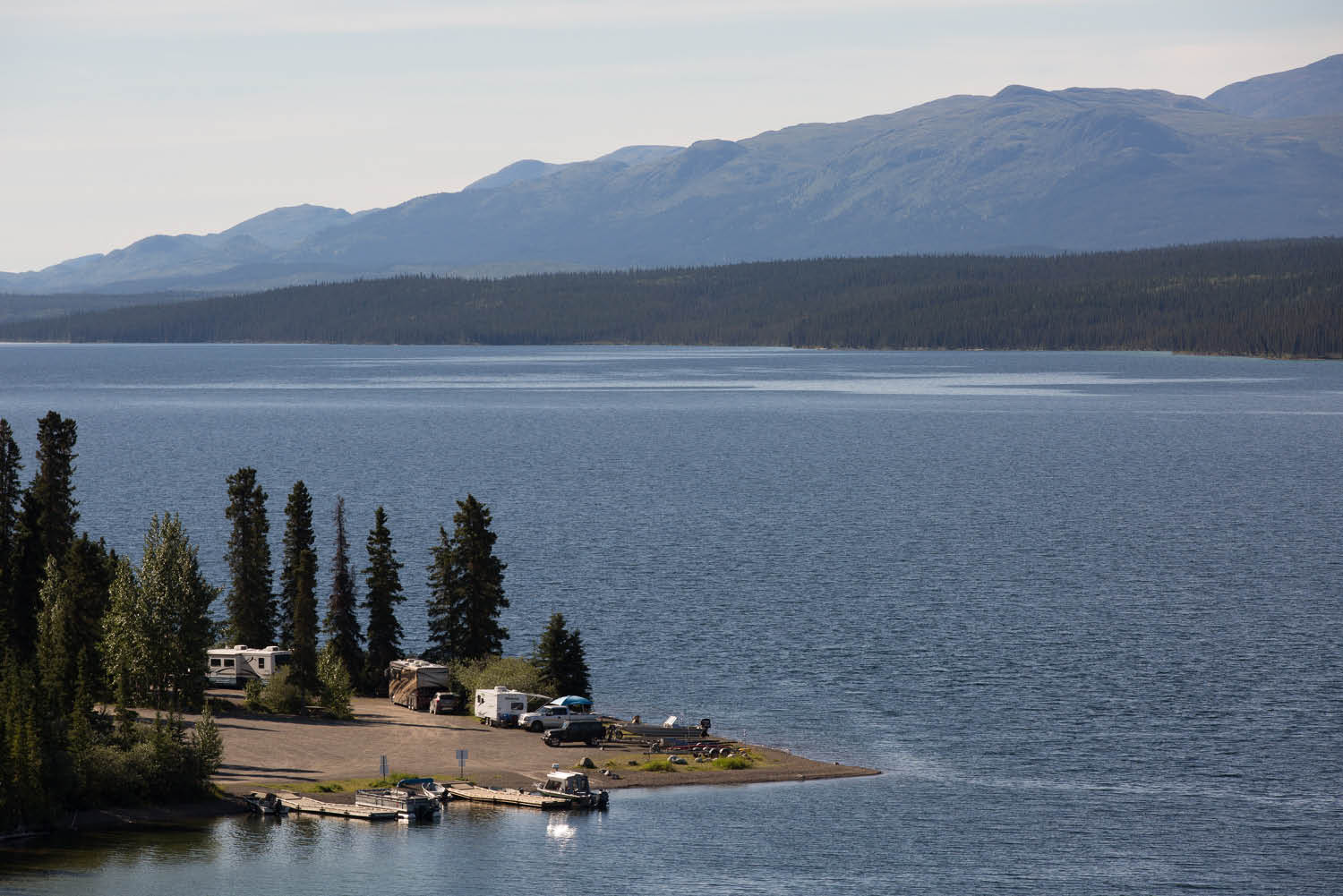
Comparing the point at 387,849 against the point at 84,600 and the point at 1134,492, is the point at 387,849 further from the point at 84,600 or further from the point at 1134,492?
the point at 1134,492

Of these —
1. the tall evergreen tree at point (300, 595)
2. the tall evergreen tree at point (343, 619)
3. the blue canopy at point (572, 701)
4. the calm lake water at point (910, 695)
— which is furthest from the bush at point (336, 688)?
the blue canopy at point (572, 701)

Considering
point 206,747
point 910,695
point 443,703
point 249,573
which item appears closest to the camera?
point 206,747

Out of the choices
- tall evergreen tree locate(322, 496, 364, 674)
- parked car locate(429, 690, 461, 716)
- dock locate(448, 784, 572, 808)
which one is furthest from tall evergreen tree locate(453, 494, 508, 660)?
dock locate(448, 784, 572, 808)

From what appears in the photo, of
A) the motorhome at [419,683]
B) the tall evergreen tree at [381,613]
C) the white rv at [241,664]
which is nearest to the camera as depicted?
the motorhome at [419,683]

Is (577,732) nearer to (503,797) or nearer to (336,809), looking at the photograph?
(503,797)

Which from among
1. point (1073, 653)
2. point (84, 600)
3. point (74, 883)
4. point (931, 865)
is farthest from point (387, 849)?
point (1073, 653)

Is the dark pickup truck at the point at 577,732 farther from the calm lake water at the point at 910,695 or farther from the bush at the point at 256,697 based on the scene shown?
the bush at the point at 256,697

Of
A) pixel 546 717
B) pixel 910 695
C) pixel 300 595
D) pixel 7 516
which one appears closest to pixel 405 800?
pixel 546 717
